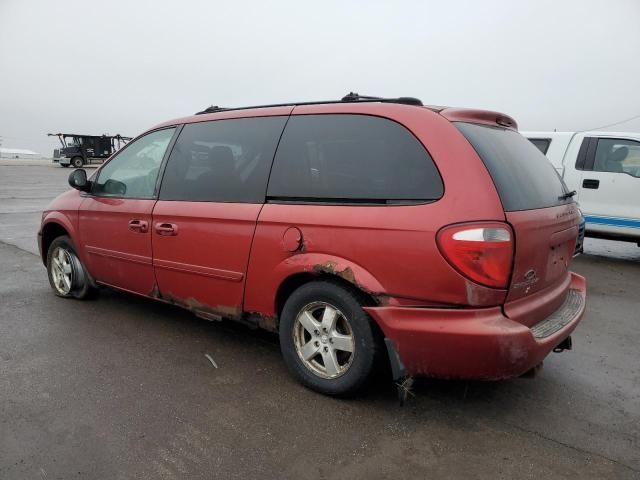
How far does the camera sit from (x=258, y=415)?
278cm

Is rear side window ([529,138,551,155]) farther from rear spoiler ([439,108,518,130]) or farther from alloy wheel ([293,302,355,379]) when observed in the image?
alloy wheel ([293,302,355,379])

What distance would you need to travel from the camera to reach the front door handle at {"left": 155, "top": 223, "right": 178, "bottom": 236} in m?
3.54

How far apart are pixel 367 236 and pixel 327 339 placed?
2.28 ft

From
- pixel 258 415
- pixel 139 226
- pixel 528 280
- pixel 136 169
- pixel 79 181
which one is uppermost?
pixel 136 169

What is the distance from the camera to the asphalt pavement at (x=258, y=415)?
7.68ft

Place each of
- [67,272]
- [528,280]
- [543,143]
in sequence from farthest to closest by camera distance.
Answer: [543,143] → [67,272] → [528,280]

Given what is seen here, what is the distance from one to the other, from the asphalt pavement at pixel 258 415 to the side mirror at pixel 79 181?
119 cm

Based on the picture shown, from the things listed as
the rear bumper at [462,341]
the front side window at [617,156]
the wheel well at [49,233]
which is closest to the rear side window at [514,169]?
the rear bumper at [462,341]

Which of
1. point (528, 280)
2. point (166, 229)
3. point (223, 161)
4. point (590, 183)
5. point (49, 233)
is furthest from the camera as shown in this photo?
point (590, 183)

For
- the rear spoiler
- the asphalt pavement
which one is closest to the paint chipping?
the asphalt pavement

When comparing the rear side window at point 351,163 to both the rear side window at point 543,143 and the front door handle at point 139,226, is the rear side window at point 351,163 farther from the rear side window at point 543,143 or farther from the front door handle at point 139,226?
the rear side window at point 543,143

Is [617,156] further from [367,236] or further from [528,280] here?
[367,236]

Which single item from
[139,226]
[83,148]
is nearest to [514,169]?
[139,226]

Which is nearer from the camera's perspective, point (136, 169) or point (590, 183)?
point (136, 169)
